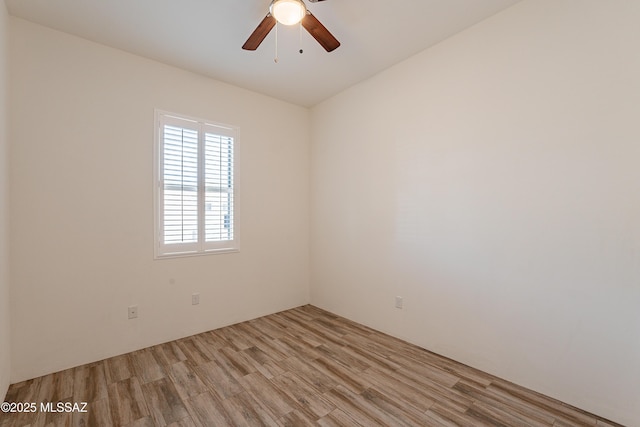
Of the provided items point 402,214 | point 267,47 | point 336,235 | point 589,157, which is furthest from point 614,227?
point 267,47

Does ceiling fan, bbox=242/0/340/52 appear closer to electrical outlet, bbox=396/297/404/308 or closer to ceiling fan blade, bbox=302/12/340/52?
ceiling fan blade, bbox=302/12/340/52

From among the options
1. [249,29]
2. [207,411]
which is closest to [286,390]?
[207,411]

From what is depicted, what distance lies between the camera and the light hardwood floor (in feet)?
5.82

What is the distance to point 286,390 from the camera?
81.4 inches

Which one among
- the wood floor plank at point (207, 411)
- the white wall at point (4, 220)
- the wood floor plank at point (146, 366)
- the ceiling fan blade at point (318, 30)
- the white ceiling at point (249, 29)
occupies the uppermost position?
the white ceiling at point (249, 29)

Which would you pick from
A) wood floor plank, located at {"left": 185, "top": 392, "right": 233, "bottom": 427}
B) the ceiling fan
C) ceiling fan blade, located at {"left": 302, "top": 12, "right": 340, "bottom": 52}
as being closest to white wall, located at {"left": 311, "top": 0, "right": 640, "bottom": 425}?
ceiling fan blade, located at {"left": 302, "top": 12, "right": 340, "bottom": 52}

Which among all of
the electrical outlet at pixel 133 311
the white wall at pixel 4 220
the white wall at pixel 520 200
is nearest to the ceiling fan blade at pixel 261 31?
the white wall at pixel 520 200

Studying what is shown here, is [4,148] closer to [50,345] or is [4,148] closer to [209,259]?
[50,345]

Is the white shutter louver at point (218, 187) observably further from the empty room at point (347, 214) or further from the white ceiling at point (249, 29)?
the white ceiling at point (249, 29)

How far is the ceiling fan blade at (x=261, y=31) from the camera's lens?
181cm

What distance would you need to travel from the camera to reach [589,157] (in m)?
1.81

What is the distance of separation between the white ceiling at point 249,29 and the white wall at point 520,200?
27 centimetres

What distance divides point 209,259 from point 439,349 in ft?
8.35

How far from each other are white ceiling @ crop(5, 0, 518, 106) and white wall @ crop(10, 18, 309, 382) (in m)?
0.23
